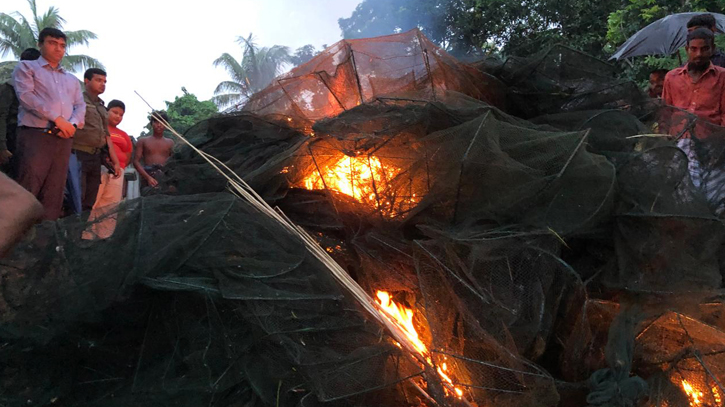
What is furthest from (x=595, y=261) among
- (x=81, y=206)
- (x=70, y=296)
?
(x=81, y=206)

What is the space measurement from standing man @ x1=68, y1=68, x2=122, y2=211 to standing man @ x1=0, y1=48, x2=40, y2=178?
0.51m

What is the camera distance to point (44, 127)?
4770 millimetres

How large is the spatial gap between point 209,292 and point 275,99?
219cm

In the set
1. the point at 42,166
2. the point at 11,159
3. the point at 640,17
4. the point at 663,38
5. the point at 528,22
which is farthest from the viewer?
the point at 528,22

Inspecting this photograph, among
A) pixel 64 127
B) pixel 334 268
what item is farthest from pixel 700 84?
pixel 64 127

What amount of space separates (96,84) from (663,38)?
8319mm

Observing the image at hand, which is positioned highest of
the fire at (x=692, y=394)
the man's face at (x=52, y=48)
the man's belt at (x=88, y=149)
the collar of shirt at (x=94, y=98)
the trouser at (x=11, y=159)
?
the man's face at (x=52, y=48)

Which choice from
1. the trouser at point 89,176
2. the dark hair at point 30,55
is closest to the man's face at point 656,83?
the trouser at point 89,176

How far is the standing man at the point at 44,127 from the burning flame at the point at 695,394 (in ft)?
14.8

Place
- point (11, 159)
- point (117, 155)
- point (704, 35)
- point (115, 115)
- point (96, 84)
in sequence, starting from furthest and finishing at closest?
point (115, 115), point (117, 155), point (96, 84), point (11, 159), point (704, 35)

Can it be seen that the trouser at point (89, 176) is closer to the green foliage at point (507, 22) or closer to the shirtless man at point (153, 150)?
the shirtless man at point (153, 150)

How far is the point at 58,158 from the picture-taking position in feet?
15.9

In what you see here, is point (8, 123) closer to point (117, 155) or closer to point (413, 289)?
point (117, 155)

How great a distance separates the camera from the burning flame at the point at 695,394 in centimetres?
240
